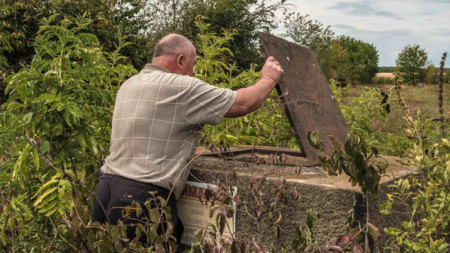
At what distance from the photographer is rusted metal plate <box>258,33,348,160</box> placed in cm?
364

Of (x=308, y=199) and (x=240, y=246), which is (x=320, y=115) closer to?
(x=308, y=199)

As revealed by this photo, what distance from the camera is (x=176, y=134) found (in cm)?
312

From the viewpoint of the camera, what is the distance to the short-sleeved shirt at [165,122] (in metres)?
3.08

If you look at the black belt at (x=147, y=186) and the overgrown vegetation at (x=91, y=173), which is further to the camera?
the black belt at (x=147, y=186)

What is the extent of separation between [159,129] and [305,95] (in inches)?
51.3

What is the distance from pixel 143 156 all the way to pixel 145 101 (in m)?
0.32

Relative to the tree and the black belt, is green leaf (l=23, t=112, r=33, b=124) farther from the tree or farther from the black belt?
the tree

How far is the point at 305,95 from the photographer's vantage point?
396cm

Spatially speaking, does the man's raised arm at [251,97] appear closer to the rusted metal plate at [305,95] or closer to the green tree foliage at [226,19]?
the rusted metal plate at [305,95]

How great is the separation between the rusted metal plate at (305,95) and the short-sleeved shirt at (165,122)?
63cm

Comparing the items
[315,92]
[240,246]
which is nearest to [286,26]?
[315,92]

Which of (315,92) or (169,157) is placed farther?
(315,92)

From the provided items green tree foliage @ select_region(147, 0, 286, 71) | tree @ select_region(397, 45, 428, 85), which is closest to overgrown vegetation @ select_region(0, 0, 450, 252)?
green tree foliage @ select_region(147, 0, 286, 71)

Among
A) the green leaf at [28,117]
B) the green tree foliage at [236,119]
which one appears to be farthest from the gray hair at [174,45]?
the green tree foliage at [236,119]
